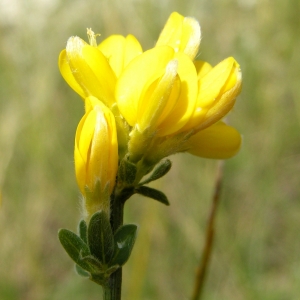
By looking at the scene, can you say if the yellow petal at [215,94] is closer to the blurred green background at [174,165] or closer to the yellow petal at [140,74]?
the yellow petal at [140,74]

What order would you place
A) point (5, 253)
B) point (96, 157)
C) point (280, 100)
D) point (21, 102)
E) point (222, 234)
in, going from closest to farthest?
Answer: 1. point (96, 157)
2. point (222, 234)
3. point (5, 253)
4. point (21, 102)
5. point (280, 100)

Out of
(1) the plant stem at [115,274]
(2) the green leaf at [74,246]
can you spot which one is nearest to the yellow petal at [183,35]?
(1) the plant stem at [115,274]

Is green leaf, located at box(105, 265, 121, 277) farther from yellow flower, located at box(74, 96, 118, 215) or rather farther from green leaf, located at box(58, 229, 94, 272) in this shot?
yellow flower, located at box(74, 96, 118, 215)

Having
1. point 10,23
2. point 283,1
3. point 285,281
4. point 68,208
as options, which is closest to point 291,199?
point 285,281

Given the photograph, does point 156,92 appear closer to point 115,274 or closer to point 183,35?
point 183,35

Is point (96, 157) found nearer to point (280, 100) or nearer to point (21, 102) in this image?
point (21, 102)

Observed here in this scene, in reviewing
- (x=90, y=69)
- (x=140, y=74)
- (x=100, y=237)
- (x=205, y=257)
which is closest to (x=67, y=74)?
(x=90, y=69)

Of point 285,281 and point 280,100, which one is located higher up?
point 280,100
